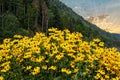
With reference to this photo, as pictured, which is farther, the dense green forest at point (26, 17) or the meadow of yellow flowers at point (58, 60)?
the dense green forest at point (26, 17)

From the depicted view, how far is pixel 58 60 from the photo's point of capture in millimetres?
12648

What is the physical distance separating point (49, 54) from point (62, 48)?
23.1 inches

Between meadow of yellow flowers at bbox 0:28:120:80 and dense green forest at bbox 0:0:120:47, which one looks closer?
meadow of yellow flowers at bbox 0:28:120:80

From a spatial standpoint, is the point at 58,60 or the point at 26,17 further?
the point at 26,17

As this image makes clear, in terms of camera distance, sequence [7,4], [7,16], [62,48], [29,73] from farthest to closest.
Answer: [7,4], [7,16], [62,48], [29,73]

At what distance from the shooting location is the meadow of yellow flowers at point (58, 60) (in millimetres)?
12211

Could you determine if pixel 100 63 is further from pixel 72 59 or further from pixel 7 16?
pixel 7 16

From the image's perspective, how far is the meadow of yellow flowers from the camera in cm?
1221

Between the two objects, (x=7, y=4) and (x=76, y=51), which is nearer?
(x=76, y=51)

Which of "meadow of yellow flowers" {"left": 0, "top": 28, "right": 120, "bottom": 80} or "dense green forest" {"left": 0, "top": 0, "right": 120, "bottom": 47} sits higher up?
"meadow of yellow flowers" {"left": 0, "top": 28, "right": 120, "bottom": 80}

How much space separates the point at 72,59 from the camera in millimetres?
13062

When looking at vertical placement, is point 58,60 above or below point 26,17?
above

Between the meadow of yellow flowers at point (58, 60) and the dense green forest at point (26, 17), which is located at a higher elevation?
the meadow of yellow flowers at point (58, 60)

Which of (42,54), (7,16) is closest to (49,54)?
(42,54)
